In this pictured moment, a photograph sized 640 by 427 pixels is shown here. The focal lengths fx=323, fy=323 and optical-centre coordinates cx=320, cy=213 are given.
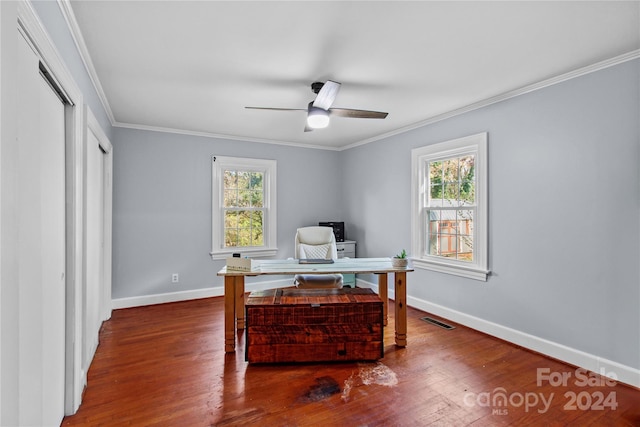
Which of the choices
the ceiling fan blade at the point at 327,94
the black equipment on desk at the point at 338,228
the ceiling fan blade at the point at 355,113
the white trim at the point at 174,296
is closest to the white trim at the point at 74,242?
the ceiling fan blade at the point at 327,94

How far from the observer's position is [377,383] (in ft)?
7.82

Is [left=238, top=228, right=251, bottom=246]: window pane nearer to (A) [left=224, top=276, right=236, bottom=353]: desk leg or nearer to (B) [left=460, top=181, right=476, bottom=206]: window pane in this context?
(A) [left=224, top=276, right=236, bottom=353]: desk leg

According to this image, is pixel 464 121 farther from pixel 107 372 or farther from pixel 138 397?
pixel 107 372

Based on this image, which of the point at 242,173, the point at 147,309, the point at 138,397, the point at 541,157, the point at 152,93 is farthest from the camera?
the point at 242,173

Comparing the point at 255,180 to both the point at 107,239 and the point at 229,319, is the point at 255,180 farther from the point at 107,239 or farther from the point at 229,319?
the point at 229,319

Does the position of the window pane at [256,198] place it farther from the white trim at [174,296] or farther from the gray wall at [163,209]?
the white trim at [174,296]

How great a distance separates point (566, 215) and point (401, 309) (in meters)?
1.61

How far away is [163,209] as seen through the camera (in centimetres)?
441

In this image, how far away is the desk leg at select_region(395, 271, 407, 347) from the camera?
3.02m

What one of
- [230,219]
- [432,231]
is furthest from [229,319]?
[432,231]

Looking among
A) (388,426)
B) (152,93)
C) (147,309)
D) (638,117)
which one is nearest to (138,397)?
(388,426)

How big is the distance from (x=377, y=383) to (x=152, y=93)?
323cm

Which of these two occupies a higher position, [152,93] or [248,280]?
[152,93]

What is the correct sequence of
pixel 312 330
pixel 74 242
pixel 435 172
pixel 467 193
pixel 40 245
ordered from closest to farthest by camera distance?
pixel 40 245
pixel 74 242
pixel 312 330
pixel 467 193
pixel 435 172
